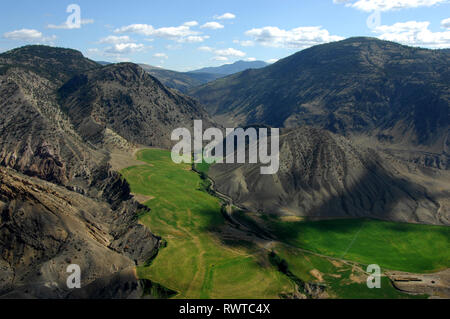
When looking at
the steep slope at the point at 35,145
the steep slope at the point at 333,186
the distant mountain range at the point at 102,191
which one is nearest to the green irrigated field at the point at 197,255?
the distant mountain range at the point at 102,191

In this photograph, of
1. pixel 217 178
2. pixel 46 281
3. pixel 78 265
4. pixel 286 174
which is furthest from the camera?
pixel 217 178

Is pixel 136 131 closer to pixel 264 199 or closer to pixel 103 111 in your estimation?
pixel 103 111

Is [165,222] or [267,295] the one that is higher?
[165,222]

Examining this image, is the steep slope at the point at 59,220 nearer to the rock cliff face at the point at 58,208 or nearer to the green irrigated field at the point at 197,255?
the rock cliff face at the point at 58,208

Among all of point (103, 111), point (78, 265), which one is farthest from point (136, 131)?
point (78, 265)

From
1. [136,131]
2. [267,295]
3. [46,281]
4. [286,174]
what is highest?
[136,131]
